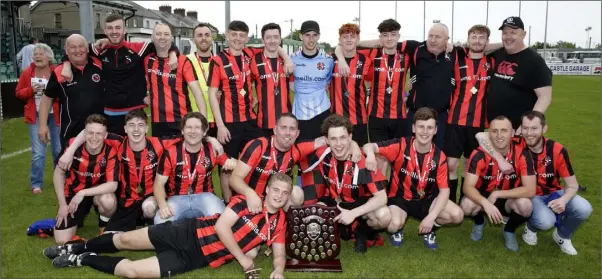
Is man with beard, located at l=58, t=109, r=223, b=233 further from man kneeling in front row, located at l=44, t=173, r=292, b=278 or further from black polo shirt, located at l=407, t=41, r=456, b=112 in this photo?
black polo shirt, located at l=407, t=41, r=456, b=112

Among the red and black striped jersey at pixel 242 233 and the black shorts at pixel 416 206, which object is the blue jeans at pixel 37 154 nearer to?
the red and black striped jersey at pixel 242 233

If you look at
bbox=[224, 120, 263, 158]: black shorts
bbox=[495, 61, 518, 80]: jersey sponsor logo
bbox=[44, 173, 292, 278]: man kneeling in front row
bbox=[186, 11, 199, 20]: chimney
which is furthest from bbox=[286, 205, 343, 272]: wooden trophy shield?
bbox=[186, 11, 199, 20]: chimney

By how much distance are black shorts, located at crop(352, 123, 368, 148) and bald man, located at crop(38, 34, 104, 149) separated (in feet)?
8.24

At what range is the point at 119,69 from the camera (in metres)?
4.66

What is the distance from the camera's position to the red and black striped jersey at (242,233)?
134 inches

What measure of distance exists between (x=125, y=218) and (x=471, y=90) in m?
3.37

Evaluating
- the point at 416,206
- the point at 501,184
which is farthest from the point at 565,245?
the point at 416,206

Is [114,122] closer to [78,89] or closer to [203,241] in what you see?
[78,89]

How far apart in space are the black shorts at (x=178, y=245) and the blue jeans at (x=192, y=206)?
1.34 feet

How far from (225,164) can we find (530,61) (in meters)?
2.87

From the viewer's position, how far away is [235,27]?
15.2 feet

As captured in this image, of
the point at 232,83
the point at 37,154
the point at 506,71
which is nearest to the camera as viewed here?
the point at 506,71

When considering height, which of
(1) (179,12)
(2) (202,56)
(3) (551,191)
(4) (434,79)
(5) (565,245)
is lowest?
(5) (565,245)

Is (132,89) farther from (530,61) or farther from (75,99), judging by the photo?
(530,61)
